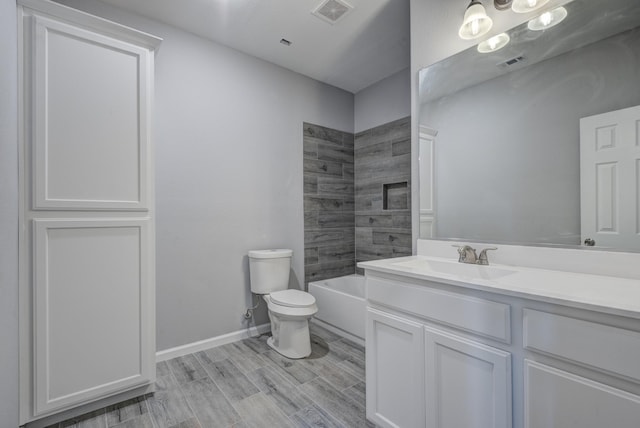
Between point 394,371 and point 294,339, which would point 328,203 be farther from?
point 394,371

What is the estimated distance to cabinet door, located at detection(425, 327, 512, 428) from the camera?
1039 millimetres

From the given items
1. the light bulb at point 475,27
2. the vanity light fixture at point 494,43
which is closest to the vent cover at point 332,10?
the light bulb at point 475,27

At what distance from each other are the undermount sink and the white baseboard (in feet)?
5.55

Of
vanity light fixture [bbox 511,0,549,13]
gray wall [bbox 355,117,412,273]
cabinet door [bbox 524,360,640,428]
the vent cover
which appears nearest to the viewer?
cabinet door [bbox 524,360,640,428]

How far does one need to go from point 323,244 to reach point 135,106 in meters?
2.08

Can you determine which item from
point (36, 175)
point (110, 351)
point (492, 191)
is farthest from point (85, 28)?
point (492, 191)

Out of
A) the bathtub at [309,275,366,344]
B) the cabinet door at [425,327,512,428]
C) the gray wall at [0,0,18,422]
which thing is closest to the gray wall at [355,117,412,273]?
the bathtub at [309,275,366,344]

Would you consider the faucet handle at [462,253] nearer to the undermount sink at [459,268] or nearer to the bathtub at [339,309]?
the undermount sink at [459,268]

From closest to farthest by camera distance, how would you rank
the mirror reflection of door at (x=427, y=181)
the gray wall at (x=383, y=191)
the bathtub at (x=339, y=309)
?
the mirror reflection of door at (x=427, y=181)
the bathtub at (x=339, y=309)
the gray wall at (x=383, y=191)

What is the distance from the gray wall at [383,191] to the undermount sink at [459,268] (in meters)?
1.21

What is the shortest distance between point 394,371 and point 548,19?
6.00ft

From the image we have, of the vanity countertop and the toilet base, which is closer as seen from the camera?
the vanity countertop

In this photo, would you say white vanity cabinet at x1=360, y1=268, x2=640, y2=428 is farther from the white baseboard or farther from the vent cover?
the vent cover

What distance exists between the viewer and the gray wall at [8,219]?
1.19m
